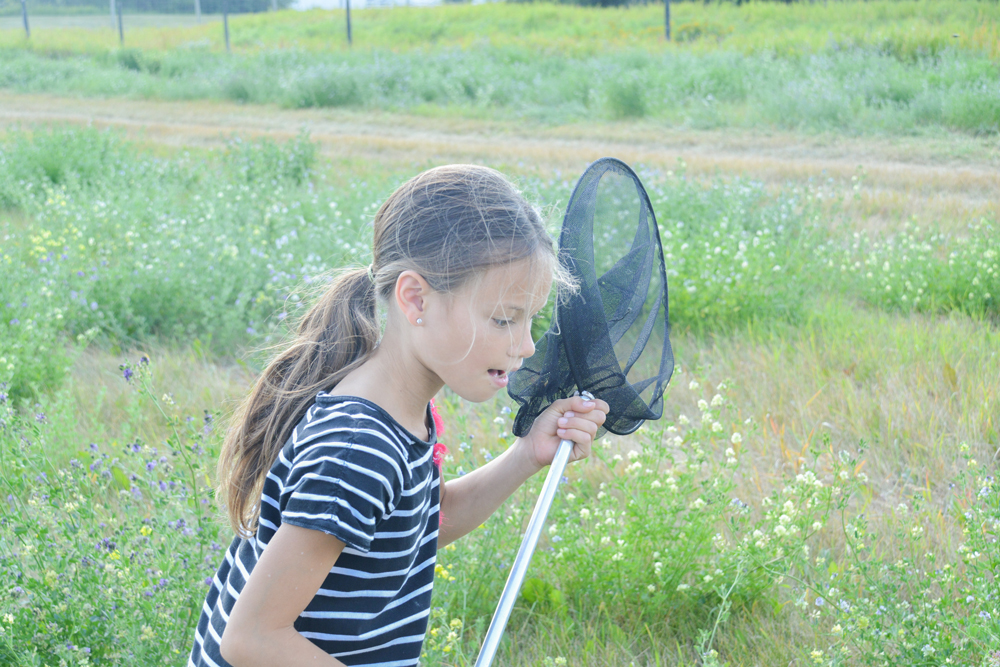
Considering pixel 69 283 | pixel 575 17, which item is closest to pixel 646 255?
pixel 69 283

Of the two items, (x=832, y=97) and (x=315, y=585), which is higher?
(x=832, y=97)

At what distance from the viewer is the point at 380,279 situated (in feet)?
5.11

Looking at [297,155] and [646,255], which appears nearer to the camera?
[646,255]

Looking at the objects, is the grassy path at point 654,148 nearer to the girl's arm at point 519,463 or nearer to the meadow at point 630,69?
the meadow at point 630,69

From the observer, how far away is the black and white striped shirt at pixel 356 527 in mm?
1288

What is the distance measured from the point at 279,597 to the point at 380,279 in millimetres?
592

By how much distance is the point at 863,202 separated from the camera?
245 inches

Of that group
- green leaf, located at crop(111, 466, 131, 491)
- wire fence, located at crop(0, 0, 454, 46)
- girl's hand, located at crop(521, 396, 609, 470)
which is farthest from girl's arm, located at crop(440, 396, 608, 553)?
wire fence, located at crop(0, 0, 454, 46)

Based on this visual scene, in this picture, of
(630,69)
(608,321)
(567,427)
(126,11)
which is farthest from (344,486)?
(126,11)

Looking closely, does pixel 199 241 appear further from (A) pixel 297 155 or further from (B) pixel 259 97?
(B) pixel 259 97

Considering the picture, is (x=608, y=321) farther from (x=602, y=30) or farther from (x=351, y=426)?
(x=602, y=30)

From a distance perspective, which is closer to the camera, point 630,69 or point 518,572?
point 518,572

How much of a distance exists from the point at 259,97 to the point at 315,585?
16767 millimetres

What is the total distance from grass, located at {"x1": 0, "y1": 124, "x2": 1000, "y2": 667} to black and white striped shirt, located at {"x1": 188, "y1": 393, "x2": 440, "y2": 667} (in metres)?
0.35
